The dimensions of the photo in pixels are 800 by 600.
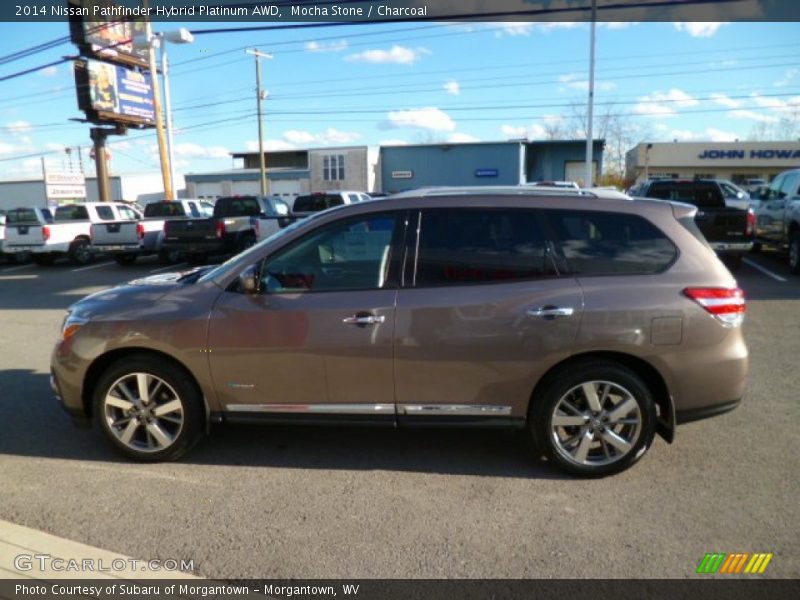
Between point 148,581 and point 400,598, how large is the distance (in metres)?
1.19

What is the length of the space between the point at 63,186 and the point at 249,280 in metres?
60.7

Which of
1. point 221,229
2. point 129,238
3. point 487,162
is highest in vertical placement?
point 487,162

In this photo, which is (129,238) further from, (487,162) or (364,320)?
(487,162)

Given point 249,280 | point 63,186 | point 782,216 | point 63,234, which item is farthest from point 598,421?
point 63,186

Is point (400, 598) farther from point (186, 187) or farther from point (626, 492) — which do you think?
point (186, 187)

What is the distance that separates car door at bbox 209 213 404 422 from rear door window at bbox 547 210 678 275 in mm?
1077

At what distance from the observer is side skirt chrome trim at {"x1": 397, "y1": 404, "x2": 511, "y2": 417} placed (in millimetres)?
3686

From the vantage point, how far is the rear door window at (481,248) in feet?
12.0

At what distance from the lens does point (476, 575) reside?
110 inches

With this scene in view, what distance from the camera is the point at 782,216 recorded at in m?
12.6

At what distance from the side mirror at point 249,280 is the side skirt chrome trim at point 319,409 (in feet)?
2.48

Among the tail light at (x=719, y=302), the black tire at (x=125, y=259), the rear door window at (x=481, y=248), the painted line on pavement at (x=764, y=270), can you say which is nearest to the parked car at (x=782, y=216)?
the painted line on pavement at (x=764, y=270)

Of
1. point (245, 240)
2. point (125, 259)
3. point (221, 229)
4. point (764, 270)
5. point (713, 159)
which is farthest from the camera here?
point (713, 159)

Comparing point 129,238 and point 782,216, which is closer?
A: point 782,216
